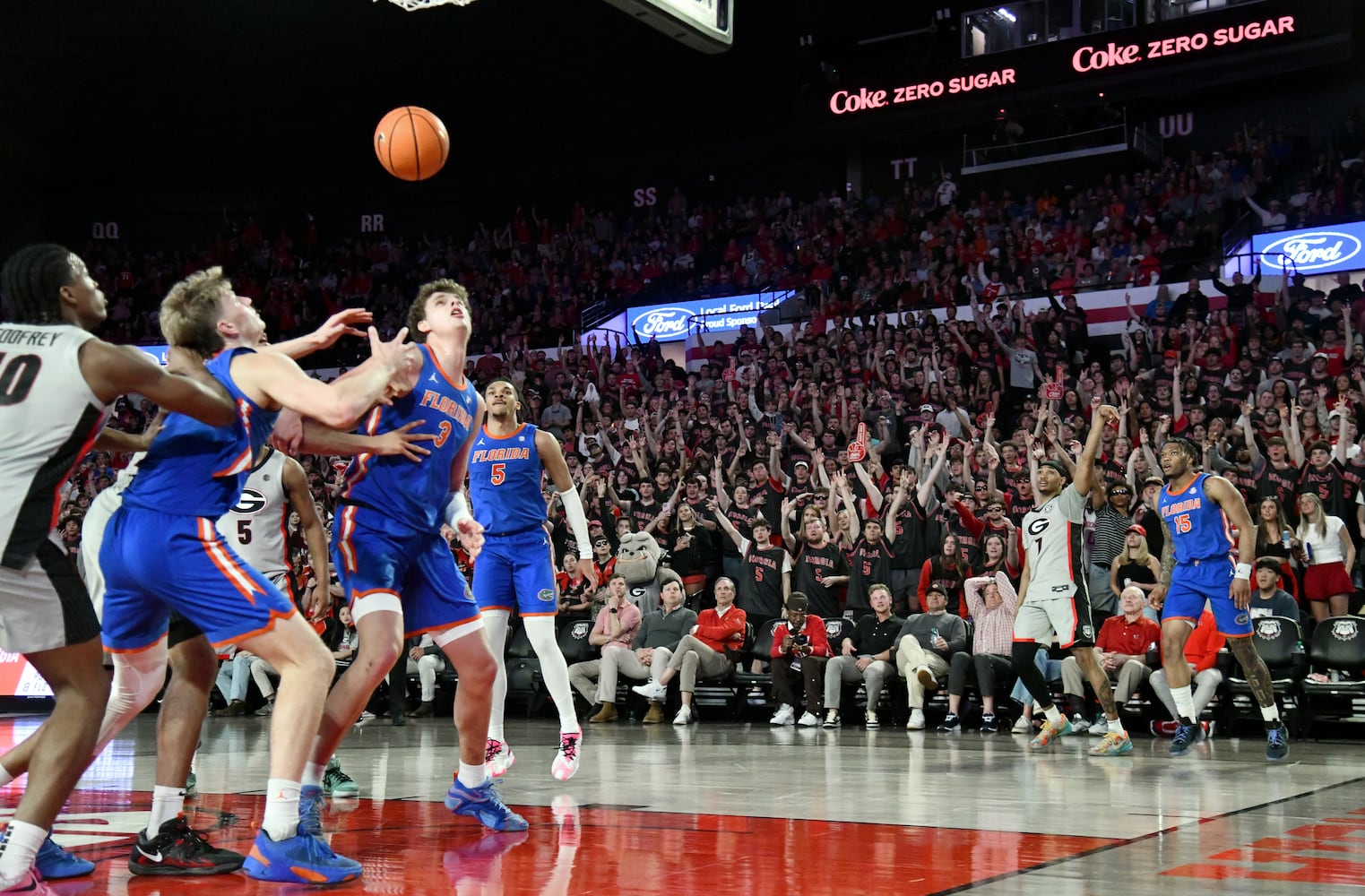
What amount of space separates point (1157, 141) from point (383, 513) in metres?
22.7

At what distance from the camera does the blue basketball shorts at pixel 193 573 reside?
4461mm

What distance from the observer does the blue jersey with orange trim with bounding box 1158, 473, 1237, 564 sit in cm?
922

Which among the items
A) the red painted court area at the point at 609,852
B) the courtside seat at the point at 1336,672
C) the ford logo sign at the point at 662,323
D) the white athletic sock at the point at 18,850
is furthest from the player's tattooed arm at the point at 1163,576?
the ford logo sign at the point at 662,323

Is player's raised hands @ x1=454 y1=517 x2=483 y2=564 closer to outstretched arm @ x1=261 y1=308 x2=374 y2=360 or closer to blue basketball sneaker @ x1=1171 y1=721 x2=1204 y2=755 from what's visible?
outstretched arm @ x1=261 y1=308 x2=374 y2=360

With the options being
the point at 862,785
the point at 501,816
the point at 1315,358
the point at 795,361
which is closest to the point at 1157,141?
the point at 795,361

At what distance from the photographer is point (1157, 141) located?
974 inches

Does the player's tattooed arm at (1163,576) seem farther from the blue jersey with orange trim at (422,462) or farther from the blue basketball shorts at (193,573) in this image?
the blue basketball shorts at (193,573)

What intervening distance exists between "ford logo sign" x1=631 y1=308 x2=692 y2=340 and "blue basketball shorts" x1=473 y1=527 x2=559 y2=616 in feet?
55.6

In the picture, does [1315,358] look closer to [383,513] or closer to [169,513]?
[383,513]

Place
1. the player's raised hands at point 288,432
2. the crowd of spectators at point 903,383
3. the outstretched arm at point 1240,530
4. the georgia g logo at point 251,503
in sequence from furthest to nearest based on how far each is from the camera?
the crowd of spectators at point 903,383, the outstretched arm at point 1240,530, the georgia g logo at point 251,503, the player's raised hands at point 288,432

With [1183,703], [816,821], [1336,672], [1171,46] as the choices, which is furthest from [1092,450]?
[1171,46]

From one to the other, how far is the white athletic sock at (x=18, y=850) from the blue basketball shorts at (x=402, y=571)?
1.51 m


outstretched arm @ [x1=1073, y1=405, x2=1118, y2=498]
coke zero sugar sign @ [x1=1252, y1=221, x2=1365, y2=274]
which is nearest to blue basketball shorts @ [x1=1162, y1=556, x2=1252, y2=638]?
outstretched arm @ [x1=1073, y1=405, x2=1118, y2=498]

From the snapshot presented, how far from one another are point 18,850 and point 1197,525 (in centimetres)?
780
